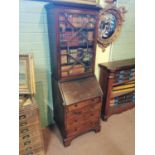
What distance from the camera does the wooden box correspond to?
1452mm

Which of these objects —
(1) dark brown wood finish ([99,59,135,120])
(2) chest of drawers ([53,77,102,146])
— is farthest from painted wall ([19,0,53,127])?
(1) dark brown wood finish ([99,59,135,120])

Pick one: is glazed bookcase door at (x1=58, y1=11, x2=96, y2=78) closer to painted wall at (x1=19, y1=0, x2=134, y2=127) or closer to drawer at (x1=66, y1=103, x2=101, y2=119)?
painted wall at (x1=19, y1=0, x2=134, y2=127)

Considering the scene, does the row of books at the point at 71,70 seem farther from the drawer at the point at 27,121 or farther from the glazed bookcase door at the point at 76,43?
the drawer at the point at 27,121

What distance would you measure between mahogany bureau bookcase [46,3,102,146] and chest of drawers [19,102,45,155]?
0.34m

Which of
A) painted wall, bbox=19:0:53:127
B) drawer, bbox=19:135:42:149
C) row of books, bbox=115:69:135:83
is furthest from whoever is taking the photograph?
row of books, bbox=115:69:135:83

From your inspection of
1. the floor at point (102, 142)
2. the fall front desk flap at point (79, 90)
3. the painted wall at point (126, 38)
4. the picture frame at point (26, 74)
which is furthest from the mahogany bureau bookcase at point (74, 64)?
the painted wall at point (126, 38)

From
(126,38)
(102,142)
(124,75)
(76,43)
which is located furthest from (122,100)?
(76,43)

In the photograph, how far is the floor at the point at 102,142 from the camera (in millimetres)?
1852

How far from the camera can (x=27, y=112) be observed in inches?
56.7

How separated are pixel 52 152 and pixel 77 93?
30.7 inches
